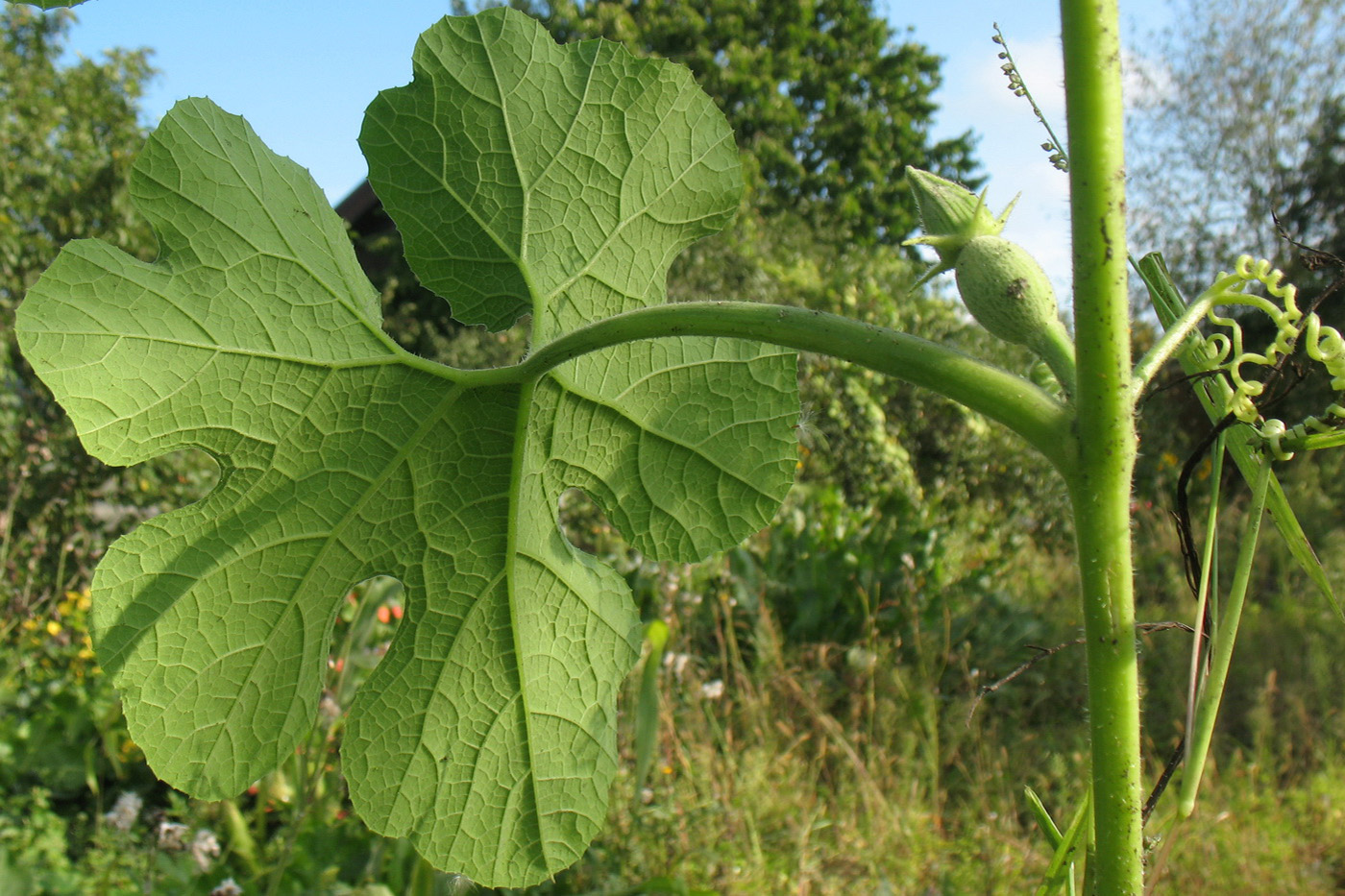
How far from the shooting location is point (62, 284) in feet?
2.21

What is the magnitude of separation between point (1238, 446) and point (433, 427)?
60 centimetres

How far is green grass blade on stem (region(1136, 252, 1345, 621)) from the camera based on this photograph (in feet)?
2.21

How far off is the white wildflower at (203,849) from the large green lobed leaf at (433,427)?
236 centimetres

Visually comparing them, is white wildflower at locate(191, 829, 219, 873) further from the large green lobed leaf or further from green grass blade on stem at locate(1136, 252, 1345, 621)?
green grass blade on stem at locate(1136, 252, 1345, 621)

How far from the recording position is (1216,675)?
59 cm

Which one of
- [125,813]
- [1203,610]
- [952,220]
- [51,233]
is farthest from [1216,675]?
[51,233]

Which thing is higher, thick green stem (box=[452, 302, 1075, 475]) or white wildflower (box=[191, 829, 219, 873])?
thick green stem (box=[452, 302, 1075, 475])

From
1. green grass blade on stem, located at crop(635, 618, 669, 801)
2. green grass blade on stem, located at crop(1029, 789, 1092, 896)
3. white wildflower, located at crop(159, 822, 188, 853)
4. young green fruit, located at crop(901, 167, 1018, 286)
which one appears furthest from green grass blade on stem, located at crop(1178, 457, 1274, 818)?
white wildflower, located at crop(159, 822, 188, 853)

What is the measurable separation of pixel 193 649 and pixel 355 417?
202 mm

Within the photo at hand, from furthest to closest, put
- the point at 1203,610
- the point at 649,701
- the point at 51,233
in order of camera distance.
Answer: the point at 51,233 < the point at 649,701 < the point at 1203,610

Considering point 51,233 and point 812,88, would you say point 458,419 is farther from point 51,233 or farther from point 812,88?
point 812,88

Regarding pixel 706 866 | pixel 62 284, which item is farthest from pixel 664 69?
pixel 706 866

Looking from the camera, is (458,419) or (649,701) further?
(649,701)

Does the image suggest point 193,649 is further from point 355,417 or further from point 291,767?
point 291,767
